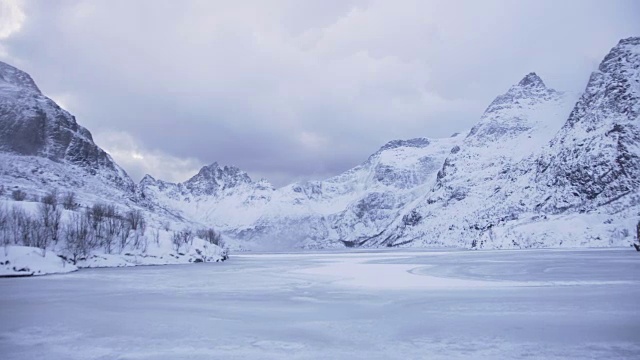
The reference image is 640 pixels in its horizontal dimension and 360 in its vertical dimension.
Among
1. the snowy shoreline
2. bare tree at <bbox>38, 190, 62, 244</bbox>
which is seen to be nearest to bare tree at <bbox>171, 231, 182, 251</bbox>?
the snowy shoreline

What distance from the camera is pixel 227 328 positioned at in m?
19.0

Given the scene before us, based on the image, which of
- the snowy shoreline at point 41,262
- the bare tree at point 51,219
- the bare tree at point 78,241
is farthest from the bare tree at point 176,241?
the bare tree at point 51,219

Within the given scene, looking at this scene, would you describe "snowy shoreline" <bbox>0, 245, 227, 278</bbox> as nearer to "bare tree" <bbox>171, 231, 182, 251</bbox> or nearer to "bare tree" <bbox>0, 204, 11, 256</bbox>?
"bare tree" <bbox>0, 204, 11, 256</bbox>

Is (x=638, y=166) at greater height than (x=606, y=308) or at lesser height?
greater

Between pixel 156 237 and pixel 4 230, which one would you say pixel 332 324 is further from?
pixel 156 237

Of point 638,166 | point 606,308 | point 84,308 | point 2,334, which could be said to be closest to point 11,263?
point 84,308

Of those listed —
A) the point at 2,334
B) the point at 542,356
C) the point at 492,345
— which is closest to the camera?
the point at 542,356

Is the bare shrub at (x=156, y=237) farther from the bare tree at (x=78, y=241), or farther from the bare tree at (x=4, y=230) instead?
the bare tree at (x=4, y=230)

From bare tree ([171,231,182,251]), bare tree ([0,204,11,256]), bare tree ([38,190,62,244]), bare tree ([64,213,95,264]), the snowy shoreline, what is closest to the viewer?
the snowy shoreline

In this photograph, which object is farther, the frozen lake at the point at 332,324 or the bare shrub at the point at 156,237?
the bare shrub at the point at 156,237

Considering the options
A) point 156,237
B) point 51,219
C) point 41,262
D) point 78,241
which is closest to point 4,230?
point 51,219

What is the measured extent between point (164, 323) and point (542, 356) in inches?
613

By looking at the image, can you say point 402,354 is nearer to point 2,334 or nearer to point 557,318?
point 557,318

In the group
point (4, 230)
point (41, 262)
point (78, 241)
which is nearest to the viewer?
point (41, 262)
